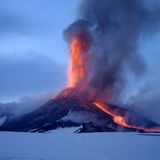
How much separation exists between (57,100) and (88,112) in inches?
847

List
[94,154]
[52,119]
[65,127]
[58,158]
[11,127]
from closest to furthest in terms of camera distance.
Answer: [58,158] < [94,154] < [65,127] < [52,119] < [11,127]

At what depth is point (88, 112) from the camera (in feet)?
551

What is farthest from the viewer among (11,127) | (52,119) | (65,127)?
(11,127)

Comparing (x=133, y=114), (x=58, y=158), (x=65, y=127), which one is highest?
(x=133, y=114)

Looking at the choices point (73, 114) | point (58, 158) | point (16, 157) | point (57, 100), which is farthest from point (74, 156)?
point (57, 100)

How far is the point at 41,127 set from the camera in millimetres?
Result: 155875

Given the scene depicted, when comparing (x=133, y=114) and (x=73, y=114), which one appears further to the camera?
(x=133, y=114)

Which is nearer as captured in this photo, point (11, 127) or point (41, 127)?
point (41, 127)

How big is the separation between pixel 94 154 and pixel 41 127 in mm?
111436

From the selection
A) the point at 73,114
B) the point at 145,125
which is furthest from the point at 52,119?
the point at 145,125

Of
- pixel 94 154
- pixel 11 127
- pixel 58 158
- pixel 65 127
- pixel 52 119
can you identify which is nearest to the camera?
pixel 58 158

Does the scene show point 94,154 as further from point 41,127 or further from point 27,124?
point 27,124

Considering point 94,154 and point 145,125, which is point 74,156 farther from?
point 145,125

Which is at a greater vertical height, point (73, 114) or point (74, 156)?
point (73, 114)
